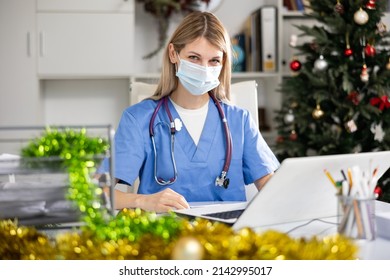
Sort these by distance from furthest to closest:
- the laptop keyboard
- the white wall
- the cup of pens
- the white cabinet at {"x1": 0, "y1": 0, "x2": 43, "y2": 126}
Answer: the white wall, the white cabinet at {"x1": 0, "y1": 0, "x2": 43, "y2": 126}, the laptop keyboard, the cup of pens

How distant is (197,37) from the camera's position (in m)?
1.90

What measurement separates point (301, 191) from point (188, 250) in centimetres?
47

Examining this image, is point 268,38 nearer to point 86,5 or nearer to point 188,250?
point 86,5

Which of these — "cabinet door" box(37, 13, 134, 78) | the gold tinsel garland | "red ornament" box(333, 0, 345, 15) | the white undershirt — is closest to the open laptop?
the gold tinsel garland

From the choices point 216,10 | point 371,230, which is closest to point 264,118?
point 216,10

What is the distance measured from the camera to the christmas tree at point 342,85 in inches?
134

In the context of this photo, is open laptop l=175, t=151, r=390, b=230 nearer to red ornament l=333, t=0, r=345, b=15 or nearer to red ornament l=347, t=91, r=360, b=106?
red ornament l=347, t=91, r=360, b=106

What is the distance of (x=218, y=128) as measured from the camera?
2.00 metres

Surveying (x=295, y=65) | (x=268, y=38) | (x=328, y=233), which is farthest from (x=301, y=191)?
(x=268, y=38)

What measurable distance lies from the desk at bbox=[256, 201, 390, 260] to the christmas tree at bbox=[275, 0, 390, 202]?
2.17 meters

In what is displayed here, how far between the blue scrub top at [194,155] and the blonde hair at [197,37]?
0.24ft

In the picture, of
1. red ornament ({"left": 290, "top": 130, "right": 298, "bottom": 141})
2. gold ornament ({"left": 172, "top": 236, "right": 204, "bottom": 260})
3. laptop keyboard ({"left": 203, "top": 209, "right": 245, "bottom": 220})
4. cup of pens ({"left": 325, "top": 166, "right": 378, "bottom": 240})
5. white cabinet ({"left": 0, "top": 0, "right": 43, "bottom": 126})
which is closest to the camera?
gold ornament ({"left": 172, "top": 236, "right": 204, "bottom": 260})

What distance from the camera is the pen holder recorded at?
3.49 ft
